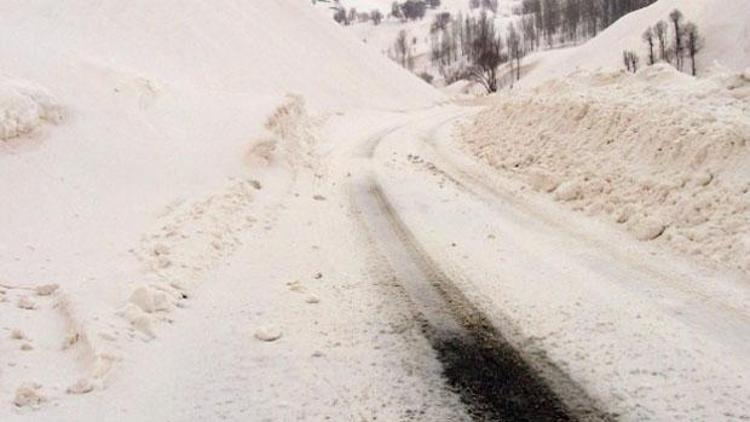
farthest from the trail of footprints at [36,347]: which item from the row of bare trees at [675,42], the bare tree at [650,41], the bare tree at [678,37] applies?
the bare tree at [678,37]

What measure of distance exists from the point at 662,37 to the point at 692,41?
6605mm

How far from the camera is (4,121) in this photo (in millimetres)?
9461

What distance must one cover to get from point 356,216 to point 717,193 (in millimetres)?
5373

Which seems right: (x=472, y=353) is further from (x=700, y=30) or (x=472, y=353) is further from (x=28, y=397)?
(x=700, y=30)

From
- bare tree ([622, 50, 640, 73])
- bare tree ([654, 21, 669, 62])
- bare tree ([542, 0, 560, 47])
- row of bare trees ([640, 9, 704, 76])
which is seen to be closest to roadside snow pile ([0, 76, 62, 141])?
row of bare trees ([640, 9, 704, 76])

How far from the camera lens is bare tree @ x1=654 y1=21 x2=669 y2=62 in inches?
3132

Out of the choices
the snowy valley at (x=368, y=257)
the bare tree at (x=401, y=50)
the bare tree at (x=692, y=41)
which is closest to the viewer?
the snowy valley at (x=368, y=257)

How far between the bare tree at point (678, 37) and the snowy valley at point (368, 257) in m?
70.3

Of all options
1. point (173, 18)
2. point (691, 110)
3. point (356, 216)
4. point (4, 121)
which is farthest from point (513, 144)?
point (173, 18)

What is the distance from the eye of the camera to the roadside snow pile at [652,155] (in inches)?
309

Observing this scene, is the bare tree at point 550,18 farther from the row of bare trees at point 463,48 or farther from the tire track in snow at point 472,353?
the tire track in snow at point 472,353

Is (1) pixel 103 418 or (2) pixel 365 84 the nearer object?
(1) pixel 103 418

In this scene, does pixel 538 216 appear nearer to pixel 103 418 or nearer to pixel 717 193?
pixel 717 193

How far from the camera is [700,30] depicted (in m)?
83.9
